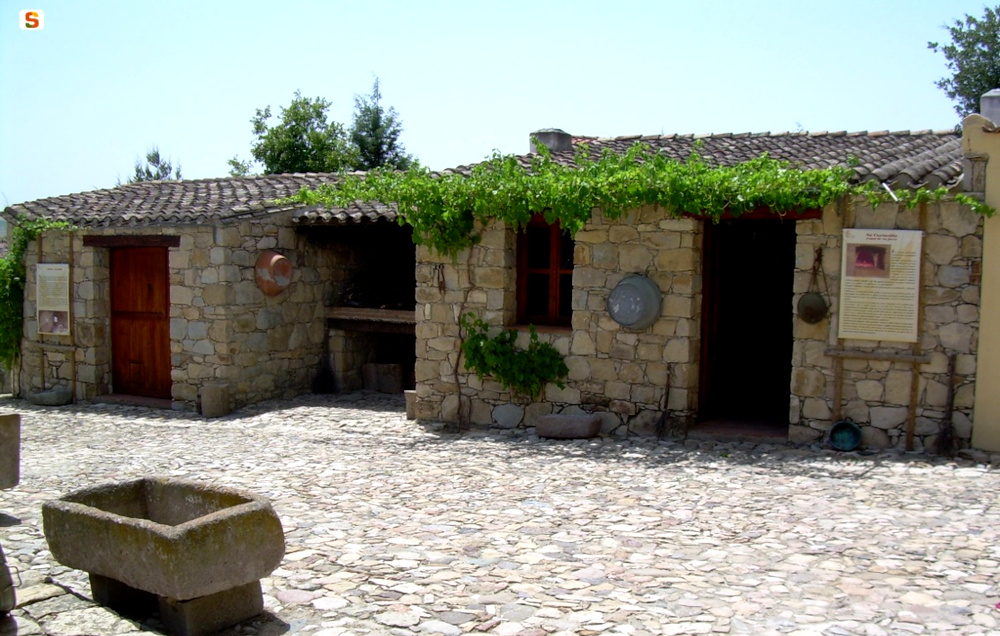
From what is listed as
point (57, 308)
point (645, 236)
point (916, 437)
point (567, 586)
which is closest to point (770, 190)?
point (645, 236)

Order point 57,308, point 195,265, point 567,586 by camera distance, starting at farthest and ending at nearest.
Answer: point 57,308 < point 195,265 < point 567,586

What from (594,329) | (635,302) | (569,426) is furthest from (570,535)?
(594,329)

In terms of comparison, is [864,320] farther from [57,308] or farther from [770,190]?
[57,308]

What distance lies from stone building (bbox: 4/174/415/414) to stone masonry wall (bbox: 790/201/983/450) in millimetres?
5258

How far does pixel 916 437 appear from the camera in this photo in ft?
27.0

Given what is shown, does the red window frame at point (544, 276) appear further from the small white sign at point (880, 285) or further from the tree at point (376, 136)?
the tree at point (376, 136)

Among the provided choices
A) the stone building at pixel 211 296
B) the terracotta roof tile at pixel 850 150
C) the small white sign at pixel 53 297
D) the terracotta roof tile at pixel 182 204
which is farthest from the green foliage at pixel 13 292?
the terracotta roof tile at pixel 850 150

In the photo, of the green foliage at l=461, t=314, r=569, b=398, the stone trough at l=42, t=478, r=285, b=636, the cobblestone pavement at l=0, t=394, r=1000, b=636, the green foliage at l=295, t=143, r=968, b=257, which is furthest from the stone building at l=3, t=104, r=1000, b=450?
the stone trough at l=42, t=478, r=285, b=636

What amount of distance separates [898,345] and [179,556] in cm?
646

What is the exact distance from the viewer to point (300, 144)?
79.9 ft

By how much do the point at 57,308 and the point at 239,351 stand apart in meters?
2.89

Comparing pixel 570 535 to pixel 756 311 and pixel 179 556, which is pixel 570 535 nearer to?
pixel 179 556

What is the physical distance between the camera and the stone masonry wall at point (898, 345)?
26.3 ft

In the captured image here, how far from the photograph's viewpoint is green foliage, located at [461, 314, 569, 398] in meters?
9.57
